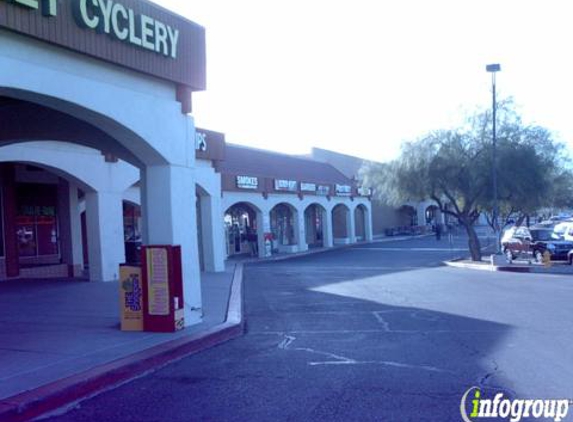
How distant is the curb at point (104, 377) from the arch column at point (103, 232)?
36.5 feet

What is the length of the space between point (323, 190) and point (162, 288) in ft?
121

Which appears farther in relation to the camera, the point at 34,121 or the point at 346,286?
the point at 346,286

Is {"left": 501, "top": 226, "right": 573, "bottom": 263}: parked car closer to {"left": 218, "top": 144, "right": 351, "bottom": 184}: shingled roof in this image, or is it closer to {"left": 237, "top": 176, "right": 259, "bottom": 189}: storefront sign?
{"left": 237, "top": 176, "right": 259, "bottom": 189}: storefront sign

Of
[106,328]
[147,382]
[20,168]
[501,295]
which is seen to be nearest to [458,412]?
[147,382]

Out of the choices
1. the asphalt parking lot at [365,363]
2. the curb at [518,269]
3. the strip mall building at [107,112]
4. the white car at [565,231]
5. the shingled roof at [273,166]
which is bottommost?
the curb at [518,269]

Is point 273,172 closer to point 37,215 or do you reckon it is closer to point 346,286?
point 37,215

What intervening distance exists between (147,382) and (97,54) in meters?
5.02

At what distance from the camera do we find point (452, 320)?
1323 centimetres

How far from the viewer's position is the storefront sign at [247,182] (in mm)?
36625

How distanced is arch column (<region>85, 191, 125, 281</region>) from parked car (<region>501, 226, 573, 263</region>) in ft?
61.0

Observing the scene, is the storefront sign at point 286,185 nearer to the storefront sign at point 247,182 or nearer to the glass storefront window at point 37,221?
the storefront sign at point 247,182

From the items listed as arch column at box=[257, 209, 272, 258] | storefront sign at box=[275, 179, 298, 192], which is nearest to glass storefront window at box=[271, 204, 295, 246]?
storefront sign at box=[275, 179, 298, 192]

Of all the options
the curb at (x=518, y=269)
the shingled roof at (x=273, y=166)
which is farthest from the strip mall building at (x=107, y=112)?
the curb at (x=518, y=269)

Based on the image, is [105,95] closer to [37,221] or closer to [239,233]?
[37,221]
